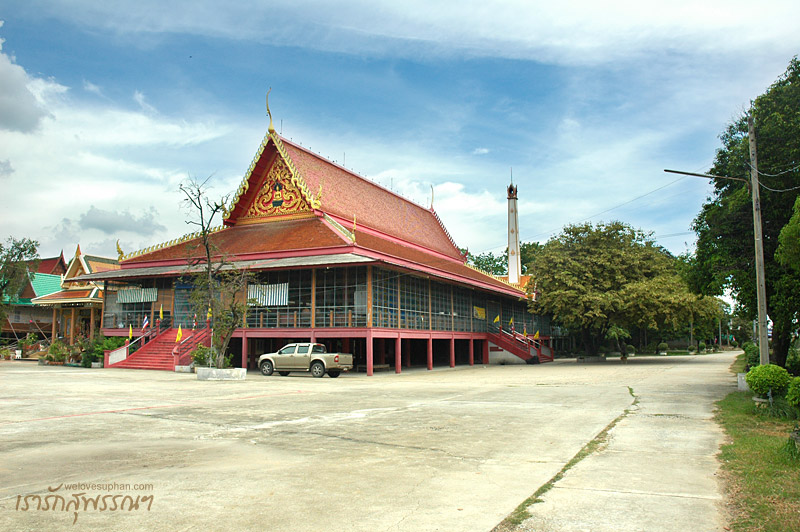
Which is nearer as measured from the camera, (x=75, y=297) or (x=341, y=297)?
(x=341, y=297)

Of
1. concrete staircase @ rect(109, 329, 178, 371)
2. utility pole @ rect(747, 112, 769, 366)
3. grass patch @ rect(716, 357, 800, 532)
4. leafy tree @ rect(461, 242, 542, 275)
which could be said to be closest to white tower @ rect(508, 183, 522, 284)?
leafy tree @ rect(461, 242, 542, 275)

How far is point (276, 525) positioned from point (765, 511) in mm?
4209

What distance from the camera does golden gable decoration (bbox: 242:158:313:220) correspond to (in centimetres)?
3284

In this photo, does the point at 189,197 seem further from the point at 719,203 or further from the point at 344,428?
the point at 719,203

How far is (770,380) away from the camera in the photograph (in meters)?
11.9

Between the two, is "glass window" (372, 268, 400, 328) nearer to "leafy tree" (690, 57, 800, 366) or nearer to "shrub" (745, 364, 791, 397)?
"leafy tree" (690, 57, 800, 366)

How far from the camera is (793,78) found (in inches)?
634

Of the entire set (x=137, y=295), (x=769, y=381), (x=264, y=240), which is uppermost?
(x=264, y=240)

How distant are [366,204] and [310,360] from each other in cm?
1532

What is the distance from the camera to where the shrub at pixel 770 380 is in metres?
11.9

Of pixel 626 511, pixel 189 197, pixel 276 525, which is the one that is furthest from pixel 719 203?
pixel 189 197

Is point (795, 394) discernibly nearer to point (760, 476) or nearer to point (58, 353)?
point (760, 476)

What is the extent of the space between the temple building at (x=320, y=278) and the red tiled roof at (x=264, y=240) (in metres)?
0.09

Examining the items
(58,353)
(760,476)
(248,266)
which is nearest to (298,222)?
(248,266)
